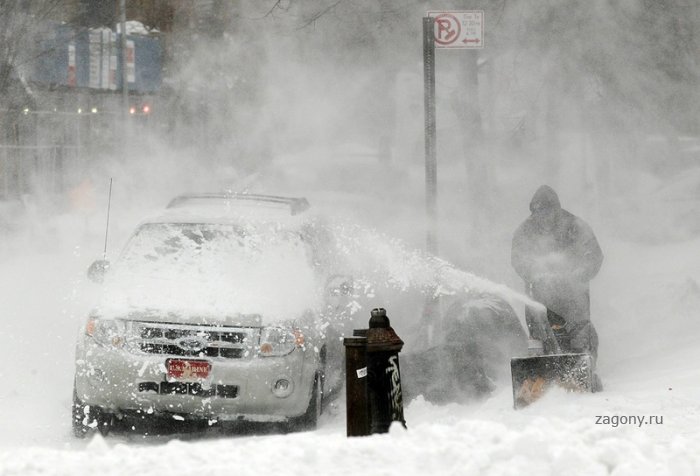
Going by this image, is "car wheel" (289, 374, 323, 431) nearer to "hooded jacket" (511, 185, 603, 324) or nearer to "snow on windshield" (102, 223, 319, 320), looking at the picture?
"snow on windshield" (102, 223, 319, 320)

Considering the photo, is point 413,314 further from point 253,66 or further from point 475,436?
point 253,66

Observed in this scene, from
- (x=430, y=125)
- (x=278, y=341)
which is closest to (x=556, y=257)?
(x=430, y=125)

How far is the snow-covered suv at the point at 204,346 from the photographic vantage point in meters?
6.40

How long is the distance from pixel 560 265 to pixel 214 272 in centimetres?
310

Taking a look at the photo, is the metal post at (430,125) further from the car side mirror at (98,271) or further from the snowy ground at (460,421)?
the car side mirror at (98,271)

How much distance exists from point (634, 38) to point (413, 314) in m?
5.57

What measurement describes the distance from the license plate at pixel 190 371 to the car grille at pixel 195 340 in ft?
0.20

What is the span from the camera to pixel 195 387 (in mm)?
6387

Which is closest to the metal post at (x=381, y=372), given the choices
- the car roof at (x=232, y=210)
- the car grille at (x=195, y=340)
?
the car grille at (x=195, y=340)

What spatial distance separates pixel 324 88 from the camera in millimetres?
20297

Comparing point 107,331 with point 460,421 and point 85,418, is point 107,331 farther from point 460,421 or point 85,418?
point 460,421

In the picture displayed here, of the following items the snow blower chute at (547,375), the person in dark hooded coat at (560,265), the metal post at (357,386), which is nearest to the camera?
the metal post at (357,386)

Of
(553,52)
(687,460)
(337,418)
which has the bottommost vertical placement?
(337,418)

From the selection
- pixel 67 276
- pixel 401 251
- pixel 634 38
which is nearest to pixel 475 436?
pixel 401 251
